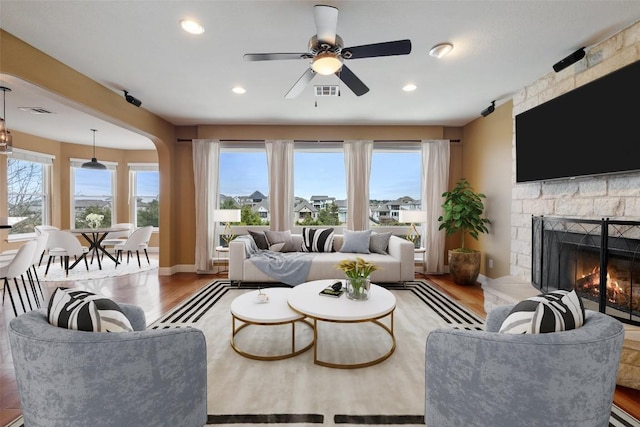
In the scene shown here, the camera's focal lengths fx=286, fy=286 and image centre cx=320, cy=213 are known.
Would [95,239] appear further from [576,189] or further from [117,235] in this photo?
[576,189]

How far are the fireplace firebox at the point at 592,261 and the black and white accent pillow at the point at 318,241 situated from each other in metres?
2.74

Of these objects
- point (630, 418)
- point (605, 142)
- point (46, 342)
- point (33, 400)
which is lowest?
point (630, 418)

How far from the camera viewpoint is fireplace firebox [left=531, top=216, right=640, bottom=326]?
224 cm

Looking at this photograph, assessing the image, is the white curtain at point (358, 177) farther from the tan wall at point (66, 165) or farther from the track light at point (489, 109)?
the tan wall at point (66, 165)

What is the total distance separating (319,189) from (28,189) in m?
5.97

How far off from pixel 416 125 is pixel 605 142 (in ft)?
9.63

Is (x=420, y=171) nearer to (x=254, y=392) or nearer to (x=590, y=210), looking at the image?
(x=590, y=210)

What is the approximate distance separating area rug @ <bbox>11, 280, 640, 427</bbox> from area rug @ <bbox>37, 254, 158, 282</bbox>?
2.62 meters

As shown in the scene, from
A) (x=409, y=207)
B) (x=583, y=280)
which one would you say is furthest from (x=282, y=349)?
(x=409, y=207)

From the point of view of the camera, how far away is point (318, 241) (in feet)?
15.7

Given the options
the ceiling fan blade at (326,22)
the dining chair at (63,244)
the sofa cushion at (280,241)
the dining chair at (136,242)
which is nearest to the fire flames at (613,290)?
the ceiling fan blade at (326,22)

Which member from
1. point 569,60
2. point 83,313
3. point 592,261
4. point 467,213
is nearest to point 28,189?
point 83,313

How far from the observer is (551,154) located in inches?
115

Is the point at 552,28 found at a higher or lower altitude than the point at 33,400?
higher
